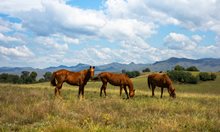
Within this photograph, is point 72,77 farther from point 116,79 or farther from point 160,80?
point 160,80

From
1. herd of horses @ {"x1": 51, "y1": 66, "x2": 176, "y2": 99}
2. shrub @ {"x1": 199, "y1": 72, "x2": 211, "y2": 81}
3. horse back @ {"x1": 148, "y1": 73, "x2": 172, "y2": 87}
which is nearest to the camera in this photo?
herd of horses @ {"x1": 51, "y1": 66, "x2": 176, "y2": 99}

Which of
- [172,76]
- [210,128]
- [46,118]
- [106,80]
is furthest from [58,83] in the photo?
[172,76]

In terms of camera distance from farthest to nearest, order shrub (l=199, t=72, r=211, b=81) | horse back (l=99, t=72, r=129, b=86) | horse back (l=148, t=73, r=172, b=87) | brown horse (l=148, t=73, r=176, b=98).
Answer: shrub (l=199, t=72, r=211, b=81) < horse back (l=148, t=73, r=172, b=87) < brown horse (l=148, t=73, r=176, b=98) < horse back (l=99, t=72, r=129, b=86)

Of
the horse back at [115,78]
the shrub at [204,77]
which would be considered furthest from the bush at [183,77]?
the horse back at [115,78]

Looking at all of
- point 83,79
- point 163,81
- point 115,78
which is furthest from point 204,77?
point 83,79

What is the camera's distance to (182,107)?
17.8 m

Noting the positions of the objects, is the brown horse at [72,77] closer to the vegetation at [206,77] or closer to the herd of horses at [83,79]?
the herd of horses at [83,79]

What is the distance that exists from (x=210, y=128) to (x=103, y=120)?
12.8ft

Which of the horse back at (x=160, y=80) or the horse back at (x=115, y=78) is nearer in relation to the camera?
the horse back at (x=115, y=78)

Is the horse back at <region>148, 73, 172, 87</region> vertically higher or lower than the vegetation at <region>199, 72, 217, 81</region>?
lower

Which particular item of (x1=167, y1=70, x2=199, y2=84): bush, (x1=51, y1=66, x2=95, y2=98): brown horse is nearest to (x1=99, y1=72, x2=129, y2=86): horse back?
(x1=51, y1=66, x2=95, y2=98): brown horse

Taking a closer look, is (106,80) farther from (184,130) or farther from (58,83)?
(184,130)

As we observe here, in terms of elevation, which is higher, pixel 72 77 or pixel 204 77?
pixel 204 77

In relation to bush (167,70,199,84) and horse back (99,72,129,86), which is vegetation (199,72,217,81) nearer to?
bush (167,70,199,84)
